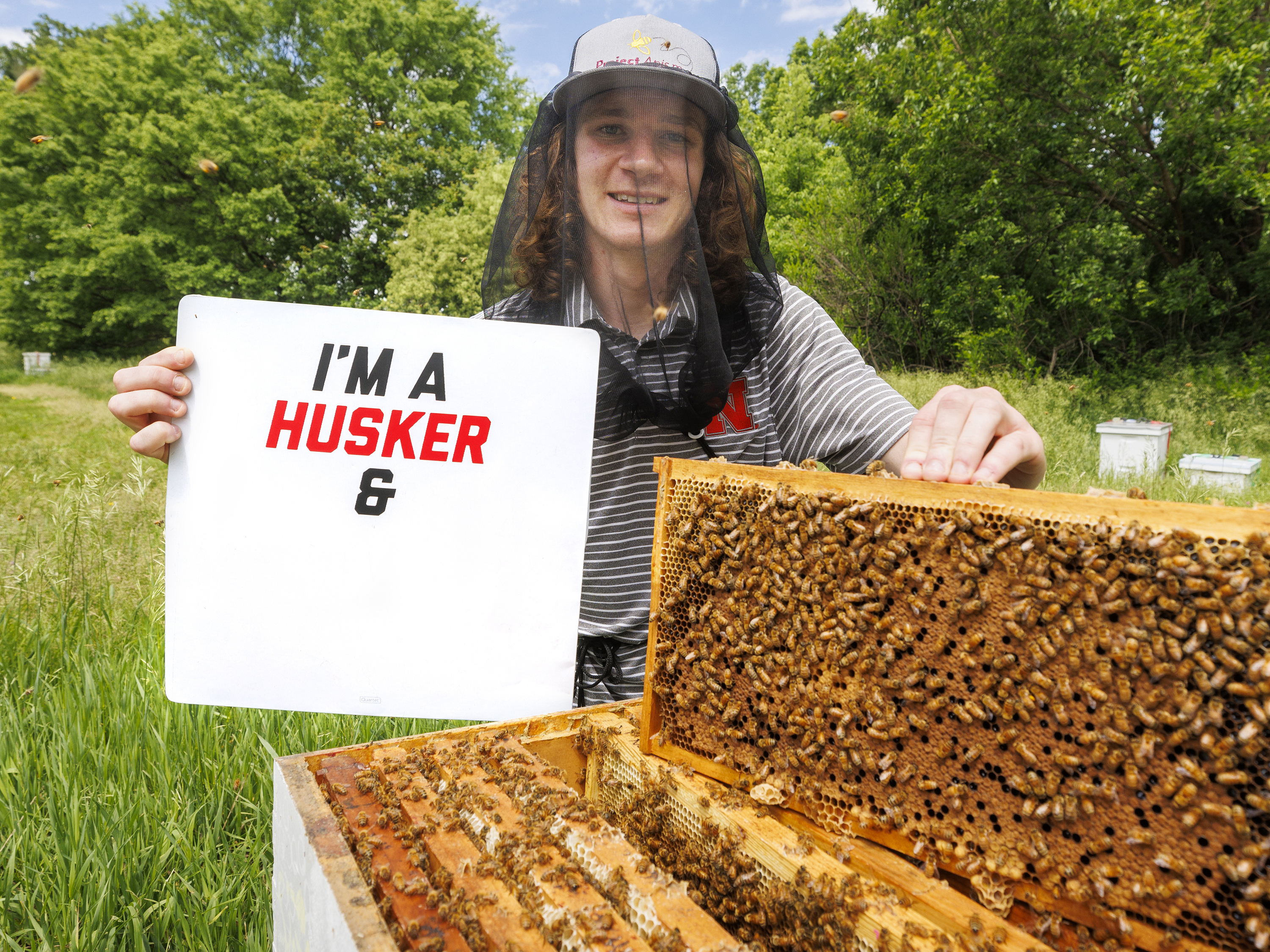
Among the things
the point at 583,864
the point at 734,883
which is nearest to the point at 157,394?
the point at 583,864

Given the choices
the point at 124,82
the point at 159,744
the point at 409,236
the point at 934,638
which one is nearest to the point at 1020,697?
the point at 934,638

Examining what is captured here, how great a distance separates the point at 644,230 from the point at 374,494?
1.26 metres

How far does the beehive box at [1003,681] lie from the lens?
2.86ft

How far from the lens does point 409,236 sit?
24828 millimetres

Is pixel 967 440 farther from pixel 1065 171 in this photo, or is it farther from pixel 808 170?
pixel 808 170

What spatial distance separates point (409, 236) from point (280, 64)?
59.6 feet

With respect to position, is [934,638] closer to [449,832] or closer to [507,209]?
[449,832]

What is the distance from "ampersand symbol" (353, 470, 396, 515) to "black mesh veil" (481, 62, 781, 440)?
762 millimetres

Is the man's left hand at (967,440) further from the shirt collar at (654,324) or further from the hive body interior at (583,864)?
the shirt collar at (654,324)

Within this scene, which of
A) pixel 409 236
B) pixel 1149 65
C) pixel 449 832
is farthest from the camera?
pixel 409 236

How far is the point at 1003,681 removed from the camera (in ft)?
3.36

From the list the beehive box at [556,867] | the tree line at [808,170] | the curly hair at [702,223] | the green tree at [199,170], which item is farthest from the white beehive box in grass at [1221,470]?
the green tree at [199,170]

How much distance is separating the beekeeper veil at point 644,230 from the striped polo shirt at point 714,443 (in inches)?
3.3

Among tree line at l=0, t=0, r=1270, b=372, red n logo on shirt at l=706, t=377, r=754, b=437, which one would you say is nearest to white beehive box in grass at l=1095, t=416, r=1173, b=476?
tree line at l=0, t=0, r=1270, b=372
